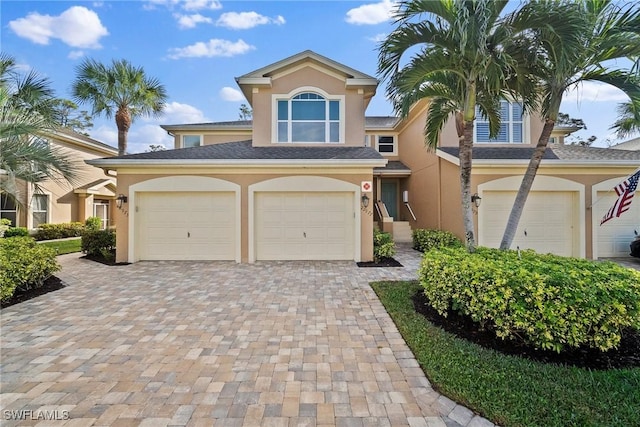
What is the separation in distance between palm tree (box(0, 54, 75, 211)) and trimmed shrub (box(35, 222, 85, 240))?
11892 mm

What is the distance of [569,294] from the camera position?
3646mm

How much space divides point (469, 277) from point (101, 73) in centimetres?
1838

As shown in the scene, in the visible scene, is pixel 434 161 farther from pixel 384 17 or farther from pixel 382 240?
pixel 384 17

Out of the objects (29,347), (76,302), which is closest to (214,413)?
(29,347)

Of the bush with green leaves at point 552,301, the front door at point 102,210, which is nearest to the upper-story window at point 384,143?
the bush with green leaves at point 552,301

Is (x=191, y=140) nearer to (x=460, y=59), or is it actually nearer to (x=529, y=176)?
(x=460, y=59)

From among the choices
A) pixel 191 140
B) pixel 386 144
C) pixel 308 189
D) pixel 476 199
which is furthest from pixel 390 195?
pixel 191 140

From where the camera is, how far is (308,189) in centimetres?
1001

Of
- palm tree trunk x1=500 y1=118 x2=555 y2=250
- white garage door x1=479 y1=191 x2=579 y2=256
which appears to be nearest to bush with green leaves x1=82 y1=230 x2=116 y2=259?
palm tree trunk x1=500 y1=118 x2=555 y2=250

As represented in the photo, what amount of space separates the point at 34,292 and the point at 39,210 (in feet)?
48.2

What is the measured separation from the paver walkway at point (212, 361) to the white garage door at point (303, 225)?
3.29 m

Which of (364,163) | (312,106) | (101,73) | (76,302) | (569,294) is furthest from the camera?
(101,73)

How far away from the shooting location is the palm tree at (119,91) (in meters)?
14.5

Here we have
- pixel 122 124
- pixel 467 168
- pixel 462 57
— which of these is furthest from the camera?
pixel 122 124
